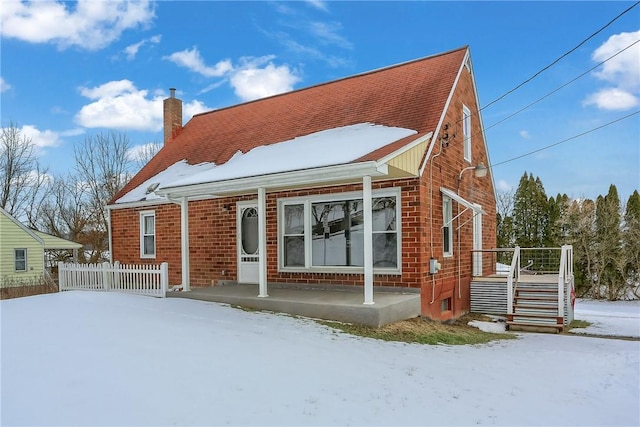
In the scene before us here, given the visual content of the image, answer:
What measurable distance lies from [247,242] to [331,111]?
4.71 metres

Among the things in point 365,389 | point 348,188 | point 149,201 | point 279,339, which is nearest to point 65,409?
point 365,389

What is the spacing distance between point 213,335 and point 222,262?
6.50 m

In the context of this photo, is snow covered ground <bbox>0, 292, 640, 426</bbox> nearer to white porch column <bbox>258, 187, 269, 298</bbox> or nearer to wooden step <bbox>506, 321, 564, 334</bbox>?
white porch column <bbox>258, 187, 269, 298</bbox>

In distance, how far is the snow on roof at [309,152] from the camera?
904 cm

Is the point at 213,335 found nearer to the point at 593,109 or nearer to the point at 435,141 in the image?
the point at 435,141

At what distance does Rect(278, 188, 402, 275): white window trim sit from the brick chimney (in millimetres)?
9251

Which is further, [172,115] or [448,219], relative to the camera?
[172,115]

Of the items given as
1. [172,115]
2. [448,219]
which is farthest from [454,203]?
[172,115]

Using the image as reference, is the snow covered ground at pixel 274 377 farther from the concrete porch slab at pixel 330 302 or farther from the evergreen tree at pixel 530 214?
the evergreen tree at pixel 530 214

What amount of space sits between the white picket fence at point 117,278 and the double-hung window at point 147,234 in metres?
0.78

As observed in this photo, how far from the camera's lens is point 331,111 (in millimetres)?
13227

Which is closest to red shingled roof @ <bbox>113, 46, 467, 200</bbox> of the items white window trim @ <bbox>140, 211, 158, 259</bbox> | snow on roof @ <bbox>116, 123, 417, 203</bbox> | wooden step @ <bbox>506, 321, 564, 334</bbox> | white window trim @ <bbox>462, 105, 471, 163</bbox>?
snow on roof @ <bbox>116, 123, 417, 203</bbox>

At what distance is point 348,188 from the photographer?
34.9 feet

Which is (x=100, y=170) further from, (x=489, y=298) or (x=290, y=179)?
(x=489, y=298)
